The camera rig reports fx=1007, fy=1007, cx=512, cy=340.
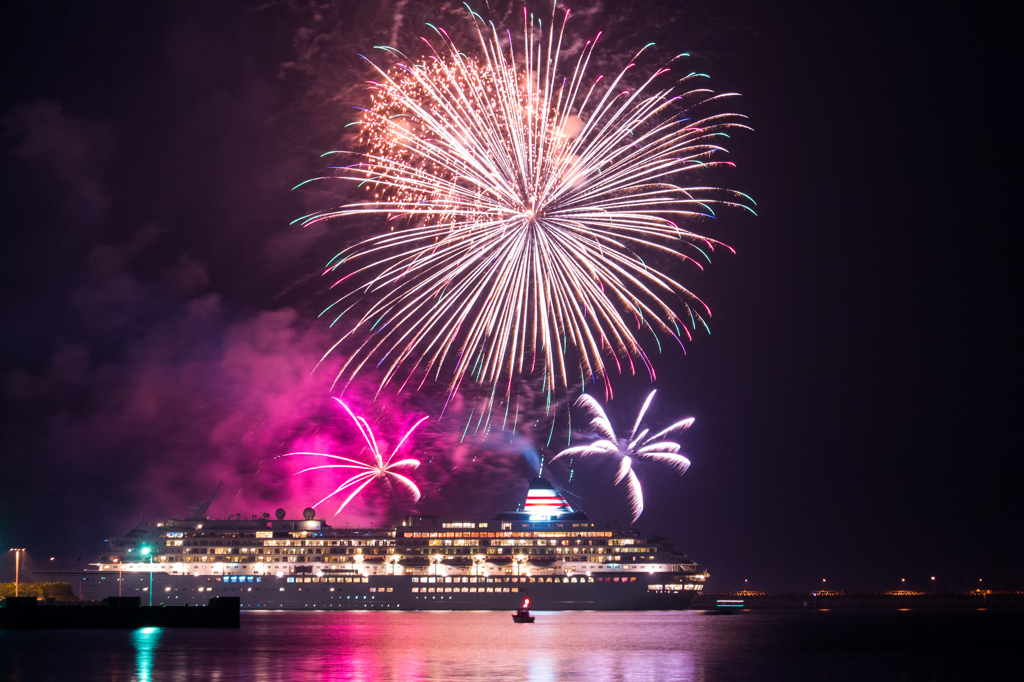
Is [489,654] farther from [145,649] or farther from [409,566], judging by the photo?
[409,566]

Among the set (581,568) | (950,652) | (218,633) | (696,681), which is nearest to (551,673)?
(696,681)

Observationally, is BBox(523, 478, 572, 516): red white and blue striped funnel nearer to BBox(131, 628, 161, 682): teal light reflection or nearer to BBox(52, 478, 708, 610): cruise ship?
BBox(52, 478, 708, 610): cruise ship

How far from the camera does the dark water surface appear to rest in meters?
35.5

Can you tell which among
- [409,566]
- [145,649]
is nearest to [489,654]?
[145,649]

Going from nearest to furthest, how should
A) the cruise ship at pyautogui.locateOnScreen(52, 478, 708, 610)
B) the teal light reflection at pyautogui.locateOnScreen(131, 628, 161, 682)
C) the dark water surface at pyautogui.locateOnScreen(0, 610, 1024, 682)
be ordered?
1. the teal light reflection at pyautogui.locateOnScreen(131, 628, 161, 682)
2. the dark water surface at pyautogui.locateOnScreen(0, 610, 1024, 682)
3. the cruise ship at pyautogui.locateOnScreen(52, 478, 708, 610)

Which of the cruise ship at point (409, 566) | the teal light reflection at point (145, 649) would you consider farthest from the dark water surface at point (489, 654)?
the cruise ship at point (409, 566)

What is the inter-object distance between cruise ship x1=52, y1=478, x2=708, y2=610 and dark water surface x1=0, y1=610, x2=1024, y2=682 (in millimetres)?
27289

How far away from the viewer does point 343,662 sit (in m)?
39.3

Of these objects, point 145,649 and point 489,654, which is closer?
point 489,654

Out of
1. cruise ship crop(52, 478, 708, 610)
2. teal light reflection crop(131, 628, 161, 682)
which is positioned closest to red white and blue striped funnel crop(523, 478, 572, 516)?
cruise ship crop(52, 478, 708, 610)

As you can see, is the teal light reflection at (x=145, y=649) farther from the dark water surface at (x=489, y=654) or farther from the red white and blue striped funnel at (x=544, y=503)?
the red white and blue striped funnel at (x=544, y=503)

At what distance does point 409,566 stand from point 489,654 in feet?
193

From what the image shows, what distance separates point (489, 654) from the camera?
43.4 meters

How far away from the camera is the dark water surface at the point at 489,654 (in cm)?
3547
